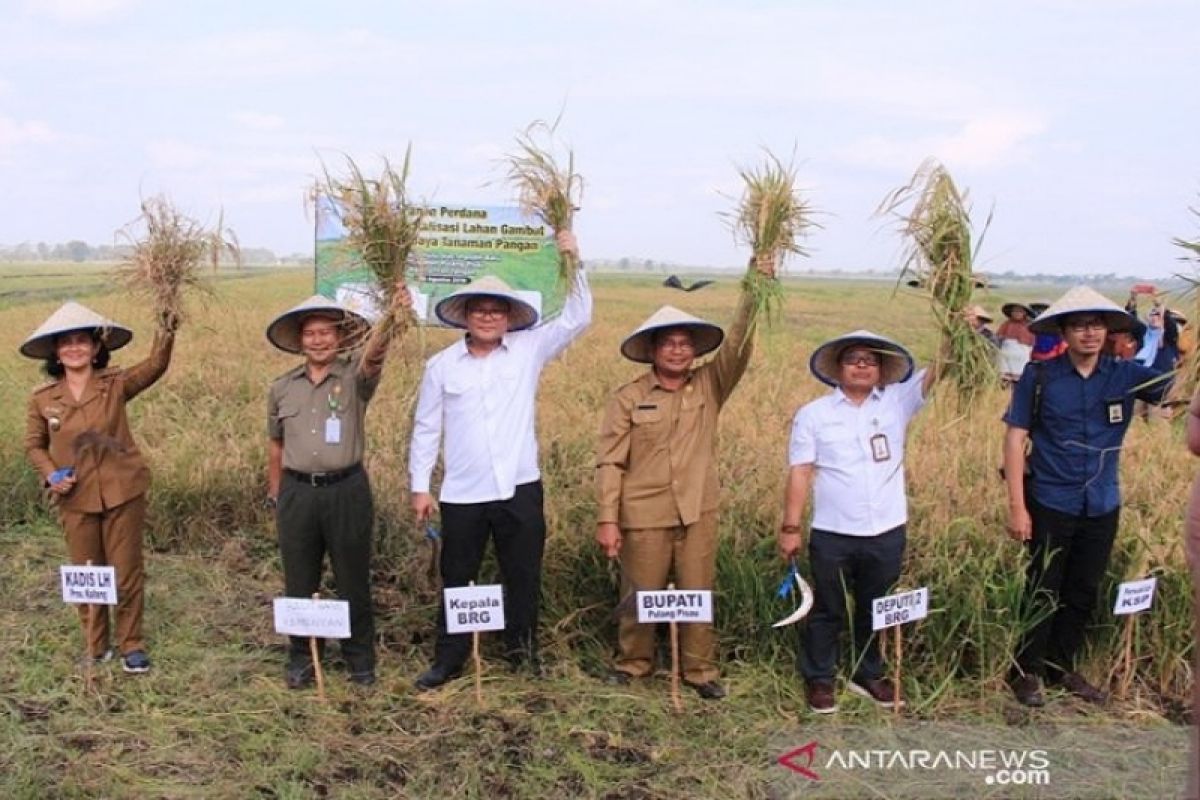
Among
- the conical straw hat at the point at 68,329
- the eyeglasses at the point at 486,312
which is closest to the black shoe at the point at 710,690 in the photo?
the eyeglasses at the point at 486,312

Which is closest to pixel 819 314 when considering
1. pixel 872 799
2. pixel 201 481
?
pixel 201 481

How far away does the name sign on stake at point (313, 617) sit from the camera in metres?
4.11

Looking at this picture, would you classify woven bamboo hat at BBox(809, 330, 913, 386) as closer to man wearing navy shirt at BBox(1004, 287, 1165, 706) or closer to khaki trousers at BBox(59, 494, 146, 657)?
man wearing navy shirt at BBox(1004, 287, 1165, 706)

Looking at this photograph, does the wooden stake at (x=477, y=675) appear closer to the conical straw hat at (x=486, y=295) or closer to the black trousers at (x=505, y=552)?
the black trousers at (x=505, y=552)

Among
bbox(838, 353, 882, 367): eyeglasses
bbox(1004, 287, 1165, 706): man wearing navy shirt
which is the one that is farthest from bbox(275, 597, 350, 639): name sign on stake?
bbox(1004, 287, 1165, 706): man wearing navy shirt

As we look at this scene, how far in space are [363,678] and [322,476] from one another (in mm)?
935

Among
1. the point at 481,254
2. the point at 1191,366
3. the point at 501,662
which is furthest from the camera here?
the point at 481,254

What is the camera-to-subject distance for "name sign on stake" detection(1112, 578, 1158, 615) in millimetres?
4133

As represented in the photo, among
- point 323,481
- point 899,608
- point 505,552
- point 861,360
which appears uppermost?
point 861,360

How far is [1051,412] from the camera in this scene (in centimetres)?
400

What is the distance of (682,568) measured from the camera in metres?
4.24

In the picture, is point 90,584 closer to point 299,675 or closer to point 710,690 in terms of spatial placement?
point 299,675

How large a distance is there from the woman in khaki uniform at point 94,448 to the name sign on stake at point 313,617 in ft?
2.78

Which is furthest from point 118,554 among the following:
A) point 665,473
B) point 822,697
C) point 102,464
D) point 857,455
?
point 857,455
